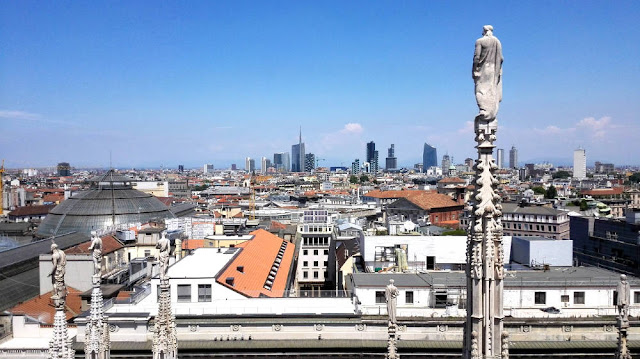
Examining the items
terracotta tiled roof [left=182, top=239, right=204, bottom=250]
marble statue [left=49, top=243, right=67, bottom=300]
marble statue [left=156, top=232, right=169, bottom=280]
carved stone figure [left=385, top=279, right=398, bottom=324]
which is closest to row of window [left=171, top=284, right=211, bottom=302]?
marble statue [left=156, top=232, right=169, bottom=280]

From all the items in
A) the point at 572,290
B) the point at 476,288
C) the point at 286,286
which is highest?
the point at 476,288

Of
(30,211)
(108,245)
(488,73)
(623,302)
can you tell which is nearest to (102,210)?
(108,245)

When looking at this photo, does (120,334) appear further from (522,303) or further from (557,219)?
(557,219)

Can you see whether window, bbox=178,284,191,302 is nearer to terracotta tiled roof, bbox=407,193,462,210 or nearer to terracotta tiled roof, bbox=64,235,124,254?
terracotta tiled roof, bbox=64,235,124,254

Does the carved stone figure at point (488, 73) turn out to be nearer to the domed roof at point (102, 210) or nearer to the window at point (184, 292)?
the window at point (184, 292)

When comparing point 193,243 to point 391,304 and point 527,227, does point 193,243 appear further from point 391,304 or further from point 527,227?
point 527,227

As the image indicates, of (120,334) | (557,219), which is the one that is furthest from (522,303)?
(557,219)
